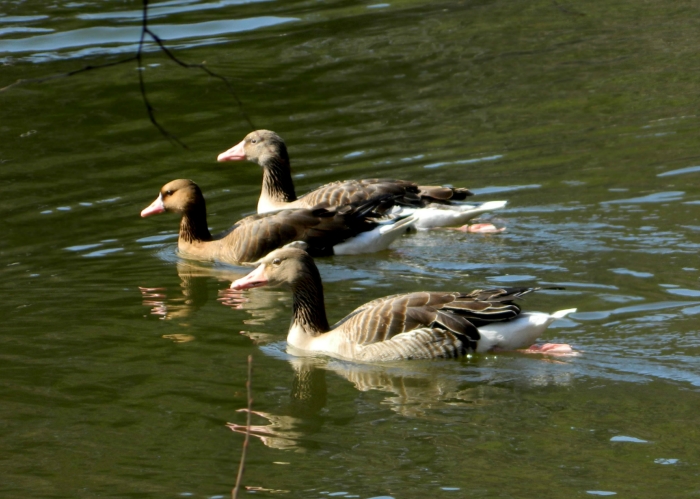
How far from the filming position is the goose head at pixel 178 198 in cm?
1388

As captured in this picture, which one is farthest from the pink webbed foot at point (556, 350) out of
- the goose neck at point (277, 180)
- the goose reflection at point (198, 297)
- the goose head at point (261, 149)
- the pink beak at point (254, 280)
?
the goose head at point (261, 149)

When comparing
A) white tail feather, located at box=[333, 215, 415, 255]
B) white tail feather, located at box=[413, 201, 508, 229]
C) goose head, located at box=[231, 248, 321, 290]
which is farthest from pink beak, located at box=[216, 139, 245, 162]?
goose head, located at box=[231, 248, 321, 290]

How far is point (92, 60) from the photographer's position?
65.5 feet

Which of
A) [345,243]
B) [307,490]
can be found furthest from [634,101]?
[307,490]

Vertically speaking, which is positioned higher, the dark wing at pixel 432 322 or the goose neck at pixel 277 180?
the goose neck at pixel 277 180

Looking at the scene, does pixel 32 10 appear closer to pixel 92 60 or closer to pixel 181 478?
pixel 92 60

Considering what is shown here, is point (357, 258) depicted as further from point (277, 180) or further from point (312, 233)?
point (277, 180)

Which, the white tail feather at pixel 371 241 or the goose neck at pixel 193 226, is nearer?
the white tail feather at pixel 371 241

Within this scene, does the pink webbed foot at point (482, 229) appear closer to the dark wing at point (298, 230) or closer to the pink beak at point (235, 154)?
the dark wing at point (298, 230)

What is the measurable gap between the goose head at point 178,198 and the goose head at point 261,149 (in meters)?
1.01

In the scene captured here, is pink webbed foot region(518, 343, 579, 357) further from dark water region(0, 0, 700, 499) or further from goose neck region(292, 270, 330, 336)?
goose neck region(292, 270, 330, 336)

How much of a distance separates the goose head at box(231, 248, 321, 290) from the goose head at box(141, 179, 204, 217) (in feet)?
12.4

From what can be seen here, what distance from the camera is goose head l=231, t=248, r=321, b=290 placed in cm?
1021

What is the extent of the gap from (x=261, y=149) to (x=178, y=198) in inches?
59.5
